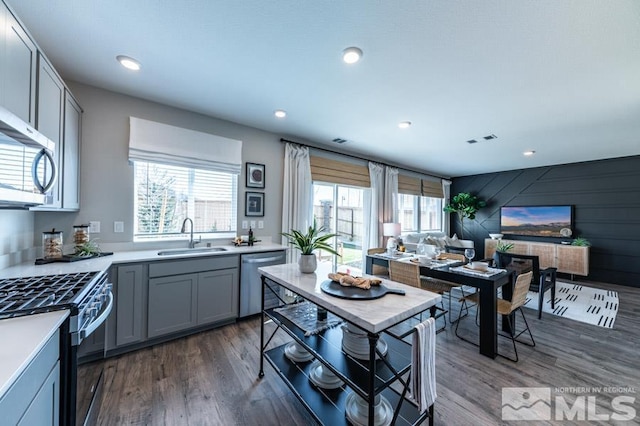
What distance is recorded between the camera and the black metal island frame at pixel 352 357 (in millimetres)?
1185

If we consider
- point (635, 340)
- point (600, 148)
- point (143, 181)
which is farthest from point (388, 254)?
point (600, 148)

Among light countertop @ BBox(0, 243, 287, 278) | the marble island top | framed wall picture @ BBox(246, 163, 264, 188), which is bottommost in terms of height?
the marble island top

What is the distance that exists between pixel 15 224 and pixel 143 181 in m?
1.10

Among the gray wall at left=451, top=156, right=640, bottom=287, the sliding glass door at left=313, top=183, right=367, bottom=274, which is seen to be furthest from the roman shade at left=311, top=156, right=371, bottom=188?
the gray wall at left=451, top=156, right=640, bottom=287

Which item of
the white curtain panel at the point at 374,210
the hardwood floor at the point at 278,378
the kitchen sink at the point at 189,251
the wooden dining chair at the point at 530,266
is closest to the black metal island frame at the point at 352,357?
the hardwood floor at the point at 278,378

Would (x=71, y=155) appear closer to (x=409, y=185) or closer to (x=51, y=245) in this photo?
(x=51, y=245)

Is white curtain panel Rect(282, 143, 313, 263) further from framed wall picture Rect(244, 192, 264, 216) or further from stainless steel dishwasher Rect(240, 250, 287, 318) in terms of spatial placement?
stainless steel dishwasher Rect(240, 250, 287, 318)

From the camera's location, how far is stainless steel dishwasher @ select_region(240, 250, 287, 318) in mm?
3032

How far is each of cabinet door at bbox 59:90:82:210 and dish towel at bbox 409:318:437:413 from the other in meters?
2.83

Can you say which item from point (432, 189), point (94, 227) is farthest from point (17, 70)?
point (432, 189)

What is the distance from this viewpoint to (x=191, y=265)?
8.71 feet

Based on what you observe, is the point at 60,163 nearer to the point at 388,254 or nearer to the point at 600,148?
the point at 388,254

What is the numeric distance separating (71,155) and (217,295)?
6.34ft

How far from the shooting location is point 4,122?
1.01 metres
